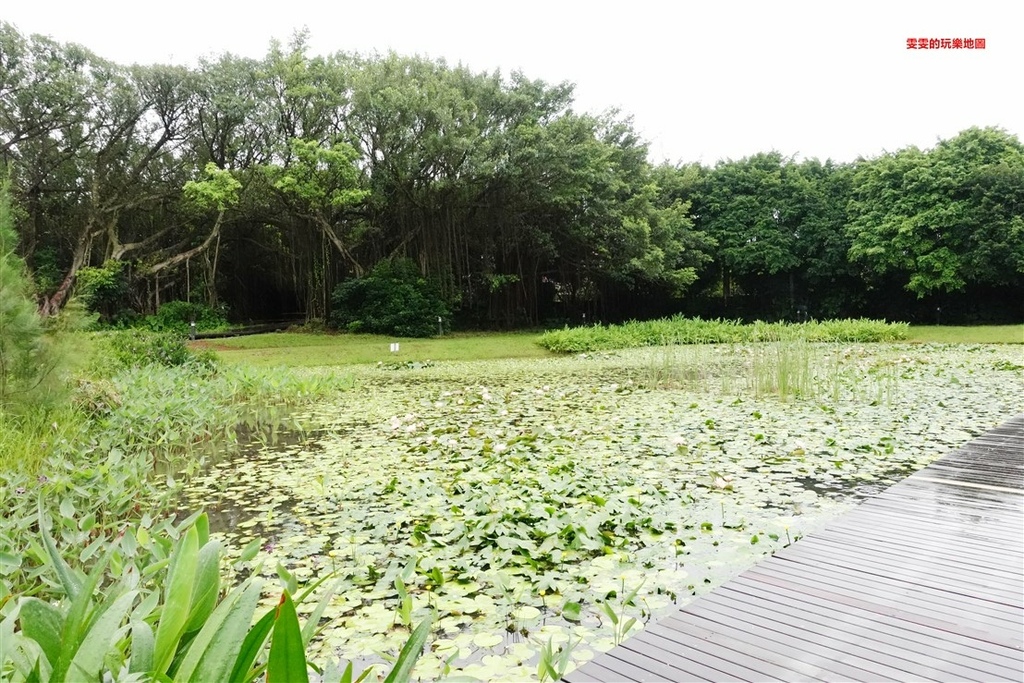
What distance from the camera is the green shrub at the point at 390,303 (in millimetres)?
14922

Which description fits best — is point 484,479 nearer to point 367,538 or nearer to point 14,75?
point 367,538

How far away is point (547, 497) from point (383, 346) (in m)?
9.99

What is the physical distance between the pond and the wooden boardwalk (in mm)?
176

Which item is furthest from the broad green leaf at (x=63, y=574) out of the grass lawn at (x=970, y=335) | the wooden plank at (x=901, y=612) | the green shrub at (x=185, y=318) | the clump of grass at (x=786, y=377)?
the green shrub at (x=185, y=318)

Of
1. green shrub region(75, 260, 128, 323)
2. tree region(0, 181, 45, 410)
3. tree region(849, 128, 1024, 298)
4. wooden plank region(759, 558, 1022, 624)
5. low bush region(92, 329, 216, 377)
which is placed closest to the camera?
wooden plank region(759, 558, 1022, 624)

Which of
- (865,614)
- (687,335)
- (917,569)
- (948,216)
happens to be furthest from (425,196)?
(865,614)

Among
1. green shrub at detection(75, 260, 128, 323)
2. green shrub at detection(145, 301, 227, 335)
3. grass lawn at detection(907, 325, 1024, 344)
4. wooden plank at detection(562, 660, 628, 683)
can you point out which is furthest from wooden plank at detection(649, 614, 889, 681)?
green shrub at detection(145, 301, 227, 335)

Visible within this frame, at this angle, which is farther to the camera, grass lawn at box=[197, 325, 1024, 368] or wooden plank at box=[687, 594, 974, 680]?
grass lawn at box=[197, 325, 1024, 368]

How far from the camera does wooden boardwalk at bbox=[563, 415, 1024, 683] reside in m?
1.54

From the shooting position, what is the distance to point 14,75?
547 inches

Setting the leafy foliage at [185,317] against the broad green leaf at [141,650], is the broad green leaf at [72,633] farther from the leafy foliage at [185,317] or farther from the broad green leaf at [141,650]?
the leafy foliage at [185,317]

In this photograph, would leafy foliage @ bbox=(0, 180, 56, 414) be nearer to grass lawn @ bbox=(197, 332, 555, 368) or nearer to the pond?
the pond

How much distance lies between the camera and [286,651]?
0.97 metres

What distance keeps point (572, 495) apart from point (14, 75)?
54.7ft
